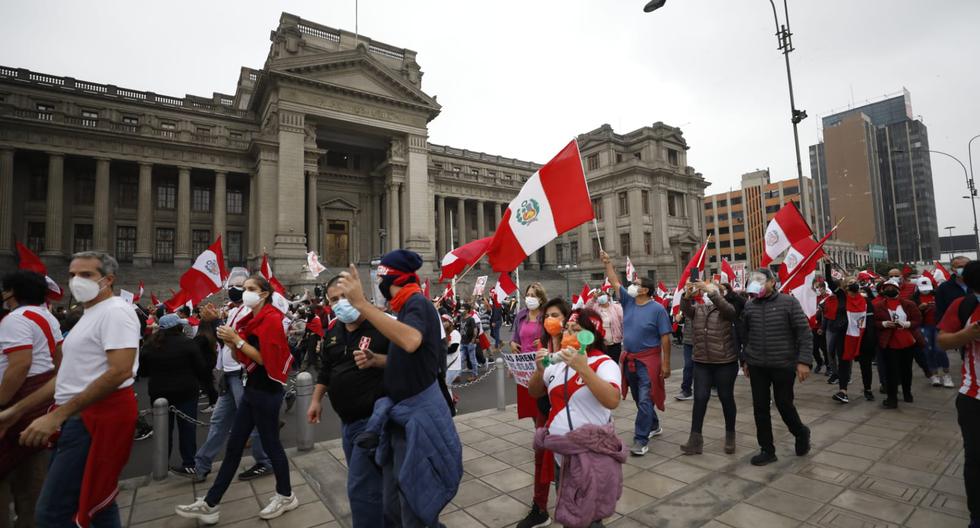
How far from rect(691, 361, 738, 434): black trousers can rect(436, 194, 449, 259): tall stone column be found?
4180 cm

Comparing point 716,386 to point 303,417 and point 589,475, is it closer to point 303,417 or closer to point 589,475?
point 589,475

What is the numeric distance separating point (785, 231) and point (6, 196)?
39549mm

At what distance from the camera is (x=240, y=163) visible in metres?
33.8

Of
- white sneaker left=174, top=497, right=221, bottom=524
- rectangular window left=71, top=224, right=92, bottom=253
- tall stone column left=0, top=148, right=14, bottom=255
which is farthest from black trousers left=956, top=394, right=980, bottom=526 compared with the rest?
rectangular window left=71, top=224, right=92, bottom=253

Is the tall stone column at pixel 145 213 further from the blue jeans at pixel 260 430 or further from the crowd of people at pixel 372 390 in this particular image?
the blue jeans at pixel 260 430

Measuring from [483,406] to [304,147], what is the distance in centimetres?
2953

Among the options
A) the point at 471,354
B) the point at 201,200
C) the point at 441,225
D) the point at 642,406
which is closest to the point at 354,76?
the point at 201,200

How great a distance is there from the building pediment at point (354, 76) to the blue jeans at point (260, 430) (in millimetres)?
32535

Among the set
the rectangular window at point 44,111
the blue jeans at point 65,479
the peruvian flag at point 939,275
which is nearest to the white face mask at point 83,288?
the blue jeans at point 65,479

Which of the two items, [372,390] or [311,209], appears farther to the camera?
[311,209]

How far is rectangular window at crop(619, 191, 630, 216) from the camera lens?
1991 inches

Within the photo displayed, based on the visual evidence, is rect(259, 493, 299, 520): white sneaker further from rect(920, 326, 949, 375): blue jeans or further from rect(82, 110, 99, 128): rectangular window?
rect(82, 110, 99, 128): rectangular window

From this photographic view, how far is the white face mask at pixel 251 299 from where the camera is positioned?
4.62 meters

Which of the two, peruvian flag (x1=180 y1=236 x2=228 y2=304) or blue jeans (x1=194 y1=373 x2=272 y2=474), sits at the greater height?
peruvian flag (x1=180 y1=236 x2=228 y2=304)
